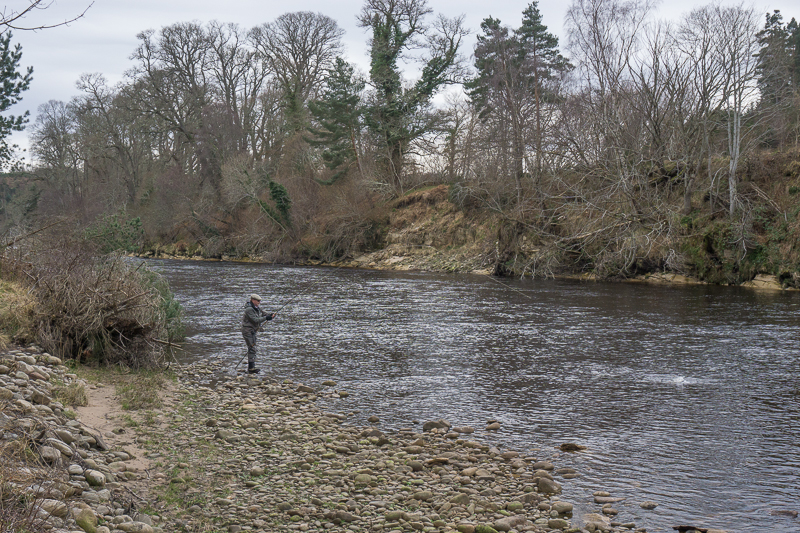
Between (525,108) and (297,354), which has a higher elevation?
(525,108)

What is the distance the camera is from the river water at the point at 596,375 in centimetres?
662

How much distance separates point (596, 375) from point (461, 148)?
33237 mm

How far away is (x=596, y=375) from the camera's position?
11297 millimetres

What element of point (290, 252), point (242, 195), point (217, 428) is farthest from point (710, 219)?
point (242, 195)

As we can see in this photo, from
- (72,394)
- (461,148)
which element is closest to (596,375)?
(72,394)

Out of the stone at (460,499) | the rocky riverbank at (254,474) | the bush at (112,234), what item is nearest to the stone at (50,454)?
the rocky riverbank at (254,474)

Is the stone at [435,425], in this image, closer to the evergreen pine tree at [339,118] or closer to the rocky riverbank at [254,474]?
the rocky riverbank at [254,474]

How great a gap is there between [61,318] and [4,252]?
2.27m

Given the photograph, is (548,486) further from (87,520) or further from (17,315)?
(17,315)

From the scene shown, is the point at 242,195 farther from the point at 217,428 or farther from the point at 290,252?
the point at 217,428

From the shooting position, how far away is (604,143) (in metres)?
25.5

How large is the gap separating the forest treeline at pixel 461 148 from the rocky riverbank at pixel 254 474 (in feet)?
32.1

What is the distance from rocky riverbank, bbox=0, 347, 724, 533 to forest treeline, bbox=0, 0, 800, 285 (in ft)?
32.1

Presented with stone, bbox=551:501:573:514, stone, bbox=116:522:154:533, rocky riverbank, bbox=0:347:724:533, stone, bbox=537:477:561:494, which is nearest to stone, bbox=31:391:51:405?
rocky riverbank, bbox=0:347:724:533
